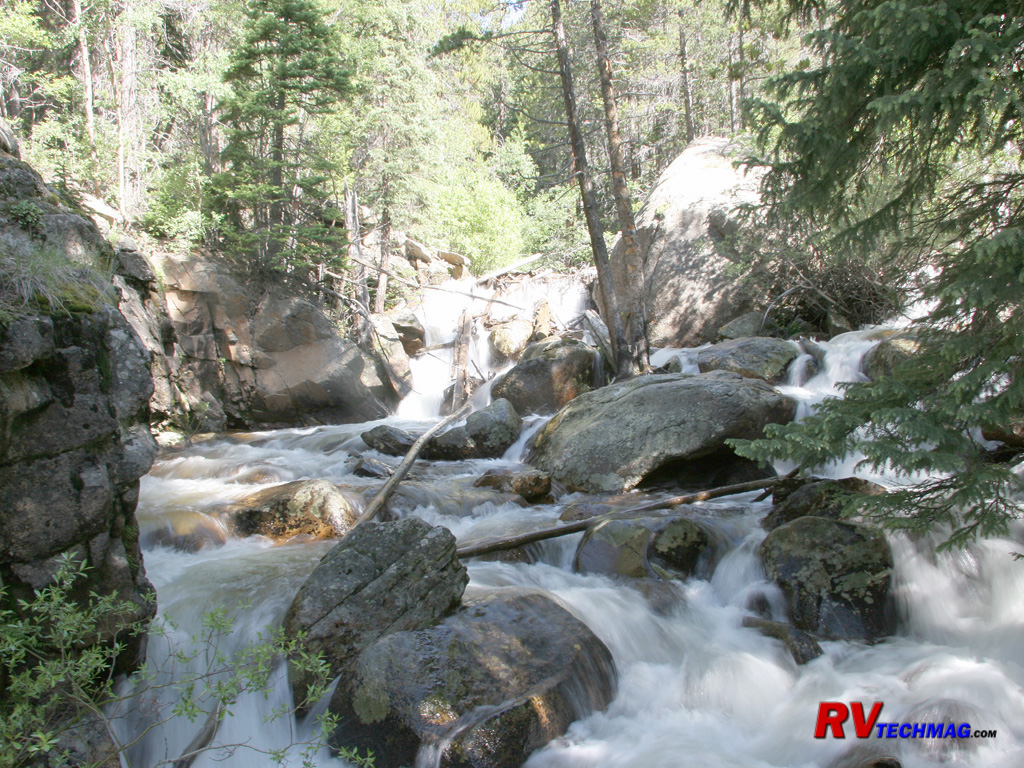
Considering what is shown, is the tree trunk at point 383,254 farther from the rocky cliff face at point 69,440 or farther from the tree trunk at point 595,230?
the rocky cliff face at point 69,440

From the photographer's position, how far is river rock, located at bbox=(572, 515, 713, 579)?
5730 mm

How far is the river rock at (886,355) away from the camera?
9.48 meters

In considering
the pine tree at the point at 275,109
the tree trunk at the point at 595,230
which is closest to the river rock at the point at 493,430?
the tree trunk at the point at 595,230

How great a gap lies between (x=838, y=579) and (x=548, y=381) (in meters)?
7.65

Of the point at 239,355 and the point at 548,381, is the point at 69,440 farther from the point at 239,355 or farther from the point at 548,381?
the point at 239,355

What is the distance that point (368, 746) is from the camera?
368cm

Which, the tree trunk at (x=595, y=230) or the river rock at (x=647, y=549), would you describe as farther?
the tree trunk at (x=595, y=230)

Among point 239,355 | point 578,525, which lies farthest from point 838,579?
point 239,355

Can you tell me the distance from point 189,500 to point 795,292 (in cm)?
1265

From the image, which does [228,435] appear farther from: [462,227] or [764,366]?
[462,227]

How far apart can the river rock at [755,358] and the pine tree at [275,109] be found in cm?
828

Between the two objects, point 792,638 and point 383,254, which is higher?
point 383,254

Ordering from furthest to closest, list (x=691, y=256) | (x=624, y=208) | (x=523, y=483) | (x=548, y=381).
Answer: (x=691, y=256)
(x=548, y=381)
(x=624, y=208)
(x=523, y=483)

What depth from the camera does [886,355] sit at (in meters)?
9.77
